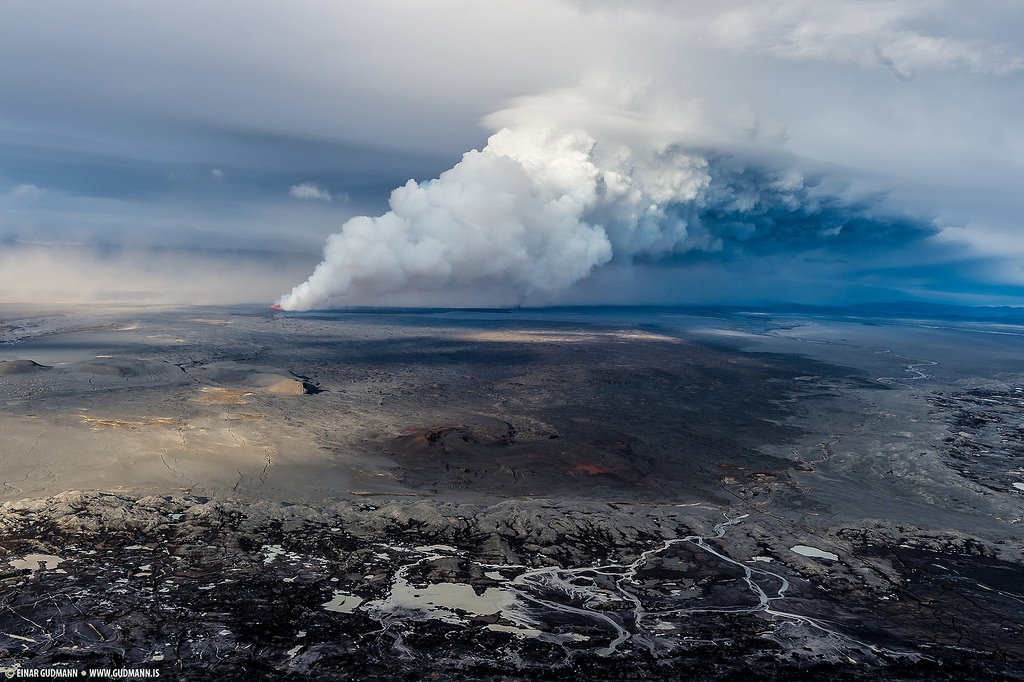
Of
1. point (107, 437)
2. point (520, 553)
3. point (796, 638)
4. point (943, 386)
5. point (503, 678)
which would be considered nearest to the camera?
point (503, 678)

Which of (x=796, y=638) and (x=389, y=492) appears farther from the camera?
(x=389, y=492)

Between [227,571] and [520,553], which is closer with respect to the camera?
[227,571]

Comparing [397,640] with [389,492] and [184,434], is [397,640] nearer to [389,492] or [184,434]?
[389,492]

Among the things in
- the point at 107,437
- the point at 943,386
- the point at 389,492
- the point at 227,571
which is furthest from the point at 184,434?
the point at 943,386

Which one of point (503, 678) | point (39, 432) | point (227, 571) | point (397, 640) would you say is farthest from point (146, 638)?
point (39, 432)

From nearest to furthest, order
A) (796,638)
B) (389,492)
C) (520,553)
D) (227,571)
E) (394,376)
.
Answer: (796,638) < (227,571) < (520,553) < (389,492) < (394,376)

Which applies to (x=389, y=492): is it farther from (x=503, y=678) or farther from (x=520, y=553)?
(x=503, y=678)
